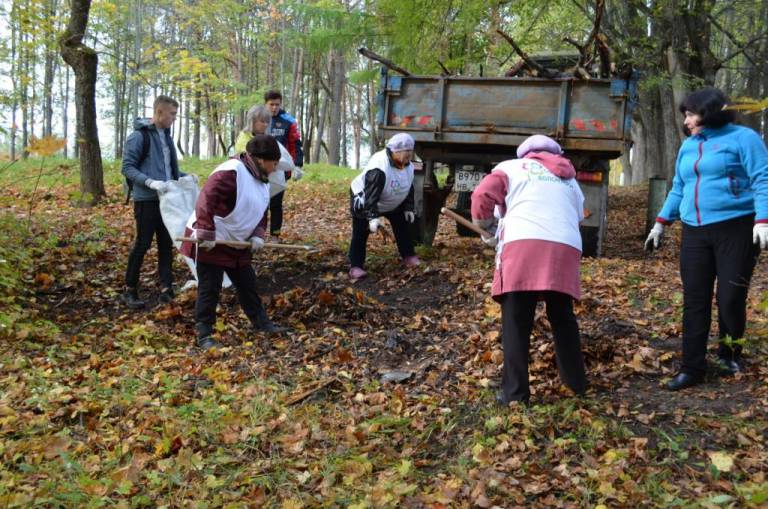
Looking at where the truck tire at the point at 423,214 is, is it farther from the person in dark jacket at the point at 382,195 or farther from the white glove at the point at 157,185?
the white glove at the point at 157,185

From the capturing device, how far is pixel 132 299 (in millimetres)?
6414

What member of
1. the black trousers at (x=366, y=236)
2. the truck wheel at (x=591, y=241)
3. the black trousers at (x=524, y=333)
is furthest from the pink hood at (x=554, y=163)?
the truck wheel at (x=591, y=241)

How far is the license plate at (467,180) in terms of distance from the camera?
26.8 ft

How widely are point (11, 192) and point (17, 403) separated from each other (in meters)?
8.92

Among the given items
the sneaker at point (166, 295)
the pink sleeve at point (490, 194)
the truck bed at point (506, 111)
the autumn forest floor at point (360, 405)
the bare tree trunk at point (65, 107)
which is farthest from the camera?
the bare tree trunk at point (65, 107)

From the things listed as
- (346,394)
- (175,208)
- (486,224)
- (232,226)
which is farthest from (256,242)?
(486,224)

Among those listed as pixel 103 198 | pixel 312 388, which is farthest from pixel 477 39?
pixel 312 388

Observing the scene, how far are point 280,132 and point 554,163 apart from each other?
5.23 metres

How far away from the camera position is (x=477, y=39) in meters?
14.7

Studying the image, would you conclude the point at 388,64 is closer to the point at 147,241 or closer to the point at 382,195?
the point at 382,195

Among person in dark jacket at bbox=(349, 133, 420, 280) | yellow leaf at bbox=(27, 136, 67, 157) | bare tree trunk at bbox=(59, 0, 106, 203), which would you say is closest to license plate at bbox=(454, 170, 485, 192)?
person in dark jacket at bbox=(349, 133, 420, 280)

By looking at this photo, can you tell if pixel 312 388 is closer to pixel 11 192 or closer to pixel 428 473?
pixel 428 473

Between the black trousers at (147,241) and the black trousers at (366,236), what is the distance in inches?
72.2

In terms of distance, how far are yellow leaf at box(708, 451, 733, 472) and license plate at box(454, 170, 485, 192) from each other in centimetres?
510
